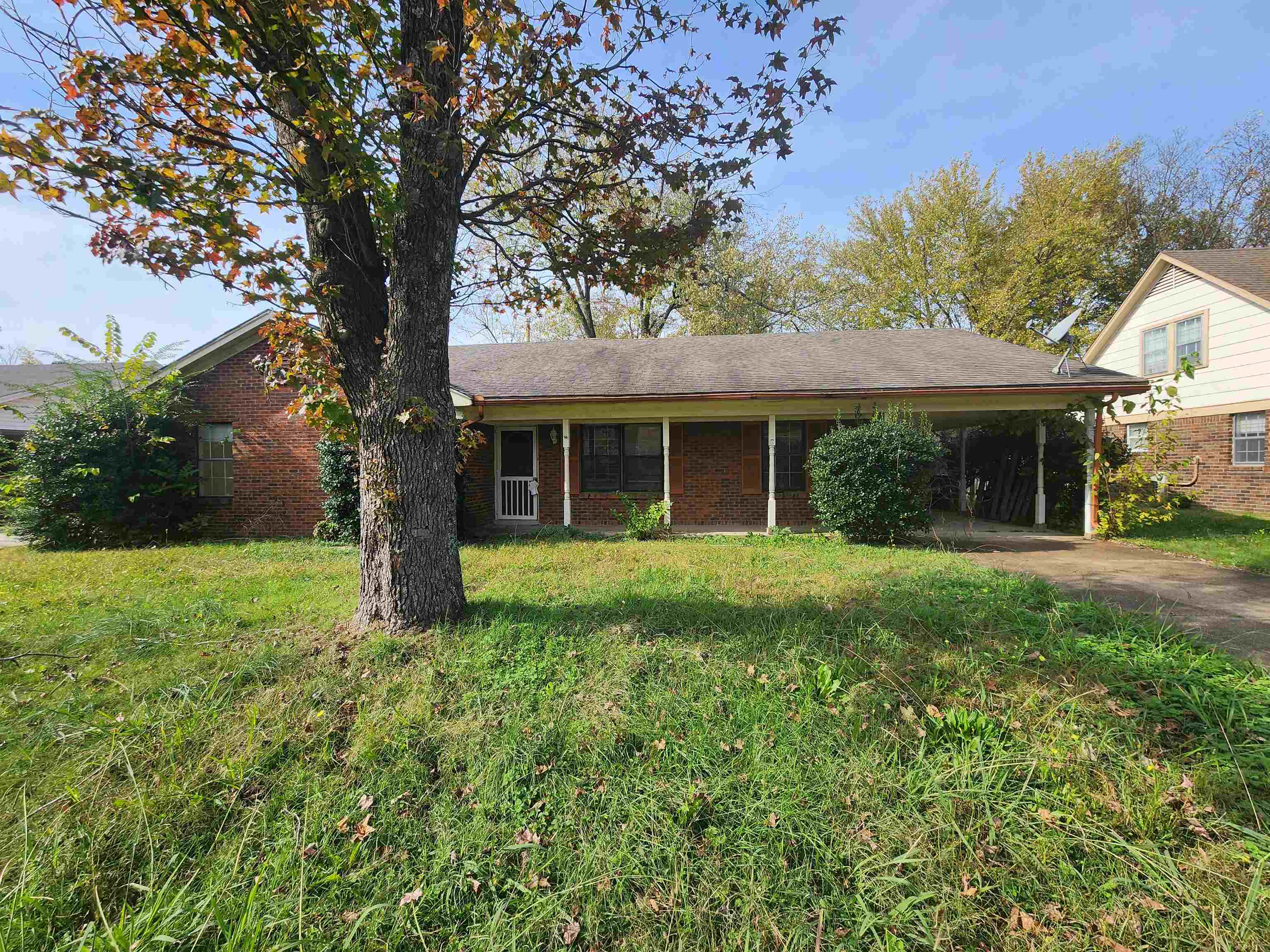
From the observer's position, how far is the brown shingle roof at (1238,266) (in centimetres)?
1107

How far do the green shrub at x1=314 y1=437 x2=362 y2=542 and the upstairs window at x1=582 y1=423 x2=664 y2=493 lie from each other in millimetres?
4679

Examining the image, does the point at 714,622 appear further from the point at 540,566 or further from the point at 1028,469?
the point at 1028,469

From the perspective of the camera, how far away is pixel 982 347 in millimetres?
11602

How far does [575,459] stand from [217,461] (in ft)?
24.8

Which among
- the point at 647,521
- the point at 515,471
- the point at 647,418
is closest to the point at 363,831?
the point at 647,521

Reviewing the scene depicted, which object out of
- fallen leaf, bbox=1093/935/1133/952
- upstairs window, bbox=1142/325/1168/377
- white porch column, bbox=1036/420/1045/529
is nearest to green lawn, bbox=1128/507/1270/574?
white porch column, bbox=1036/420/1045/529

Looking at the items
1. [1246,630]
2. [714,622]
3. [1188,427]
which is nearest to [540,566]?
[714,622]

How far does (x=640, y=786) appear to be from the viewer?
2494 millimetres

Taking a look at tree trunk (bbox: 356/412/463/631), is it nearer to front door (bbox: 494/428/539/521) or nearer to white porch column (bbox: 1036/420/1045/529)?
front door (bbox: 494/428/539/521)

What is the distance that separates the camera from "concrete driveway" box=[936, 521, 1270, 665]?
14.5ft

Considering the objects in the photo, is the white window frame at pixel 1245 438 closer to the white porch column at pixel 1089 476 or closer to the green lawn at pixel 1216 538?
the green lawn at pixel 1216 538

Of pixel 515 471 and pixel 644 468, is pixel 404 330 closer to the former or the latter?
pixel 644 468

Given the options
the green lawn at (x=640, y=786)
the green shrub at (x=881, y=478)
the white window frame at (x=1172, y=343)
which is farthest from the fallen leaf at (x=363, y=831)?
the white window frame at (x=1172, y=343)

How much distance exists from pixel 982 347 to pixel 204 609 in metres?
15.0
